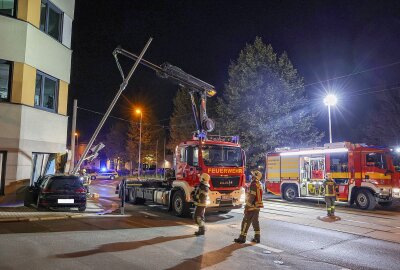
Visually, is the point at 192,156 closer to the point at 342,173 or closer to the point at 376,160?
the point at 342,173

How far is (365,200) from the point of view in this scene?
1599 cm

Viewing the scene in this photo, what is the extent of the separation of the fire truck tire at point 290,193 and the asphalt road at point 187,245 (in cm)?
732

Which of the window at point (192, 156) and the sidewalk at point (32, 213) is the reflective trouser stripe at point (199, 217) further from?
the sidewalk at point (32, 213)

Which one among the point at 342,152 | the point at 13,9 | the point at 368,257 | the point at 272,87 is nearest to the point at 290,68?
the point at 272,87

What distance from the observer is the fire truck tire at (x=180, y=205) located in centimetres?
1265

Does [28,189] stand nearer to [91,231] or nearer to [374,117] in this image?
[91,231]

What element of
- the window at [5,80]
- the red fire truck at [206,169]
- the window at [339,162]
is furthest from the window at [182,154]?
the window at [339,162]

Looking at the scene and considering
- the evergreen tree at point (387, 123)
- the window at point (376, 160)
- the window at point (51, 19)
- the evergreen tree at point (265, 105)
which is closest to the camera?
the window at point (51, 19)

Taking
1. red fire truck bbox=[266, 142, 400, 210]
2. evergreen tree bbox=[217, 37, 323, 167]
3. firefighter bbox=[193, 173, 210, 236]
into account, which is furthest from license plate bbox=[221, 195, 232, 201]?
evergreen tree bbox=[217, 37, 323, 167]

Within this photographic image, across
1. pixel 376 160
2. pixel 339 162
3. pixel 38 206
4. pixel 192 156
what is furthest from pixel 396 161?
pixel 38 206

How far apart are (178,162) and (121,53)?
591cm

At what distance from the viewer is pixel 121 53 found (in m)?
15.6

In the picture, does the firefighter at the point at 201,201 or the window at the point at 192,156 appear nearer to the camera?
the firefighter at the point at 201,201

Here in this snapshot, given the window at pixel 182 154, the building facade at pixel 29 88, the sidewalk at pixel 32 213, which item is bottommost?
the sidewalk at pixel 32 213
